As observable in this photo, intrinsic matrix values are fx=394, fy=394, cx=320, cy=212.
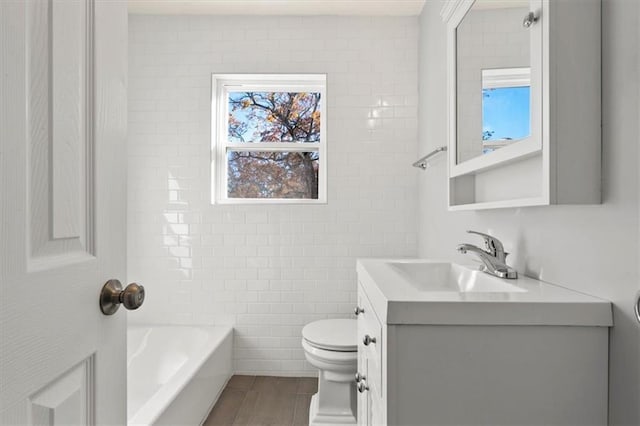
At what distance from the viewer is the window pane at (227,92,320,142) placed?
9.38 feet

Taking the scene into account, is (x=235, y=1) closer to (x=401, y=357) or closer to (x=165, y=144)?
(x=165, y=144)

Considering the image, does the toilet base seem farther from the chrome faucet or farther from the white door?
the white door

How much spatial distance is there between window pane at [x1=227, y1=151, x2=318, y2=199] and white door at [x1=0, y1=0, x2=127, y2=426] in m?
2.04

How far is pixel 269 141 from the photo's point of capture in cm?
286

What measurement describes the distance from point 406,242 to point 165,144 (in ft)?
5.97

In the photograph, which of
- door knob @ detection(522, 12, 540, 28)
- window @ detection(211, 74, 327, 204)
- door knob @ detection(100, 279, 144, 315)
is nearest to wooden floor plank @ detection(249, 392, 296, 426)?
→ window @ detection(211, 74, 327, 204)

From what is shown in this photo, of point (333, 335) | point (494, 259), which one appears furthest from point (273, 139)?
point (494, 259)

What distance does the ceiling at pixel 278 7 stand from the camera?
2.58m

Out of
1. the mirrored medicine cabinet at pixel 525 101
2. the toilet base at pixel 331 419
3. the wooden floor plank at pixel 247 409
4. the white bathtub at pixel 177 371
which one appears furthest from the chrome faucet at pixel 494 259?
the wooden floor plank at pixel 247 409

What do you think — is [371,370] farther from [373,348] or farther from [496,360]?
[496,360]

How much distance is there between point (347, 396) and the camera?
6.94ft

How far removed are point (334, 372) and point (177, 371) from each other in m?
0.86

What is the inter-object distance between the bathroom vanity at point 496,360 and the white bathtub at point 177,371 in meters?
1.19

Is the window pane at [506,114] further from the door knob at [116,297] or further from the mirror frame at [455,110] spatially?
the door knob at [116,297]
